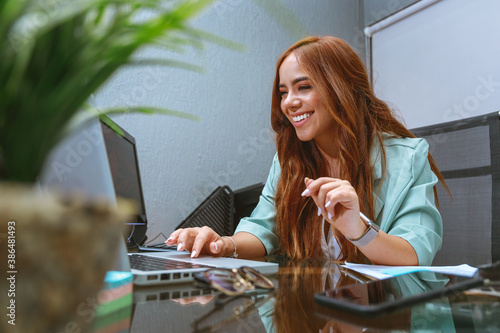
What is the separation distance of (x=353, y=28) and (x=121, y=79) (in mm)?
1482

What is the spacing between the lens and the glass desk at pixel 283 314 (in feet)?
0.98

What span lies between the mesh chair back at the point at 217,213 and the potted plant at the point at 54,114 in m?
1.26

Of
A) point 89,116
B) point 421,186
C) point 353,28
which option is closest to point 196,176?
point 421,186

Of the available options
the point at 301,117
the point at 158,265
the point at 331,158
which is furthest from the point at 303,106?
the point at 158,265

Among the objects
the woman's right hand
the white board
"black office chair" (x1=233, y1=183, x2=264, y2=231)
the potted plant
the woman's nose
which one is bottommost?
the woman's right hand

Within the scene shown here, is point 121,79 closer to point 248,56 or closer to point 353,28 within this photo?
point 248,56

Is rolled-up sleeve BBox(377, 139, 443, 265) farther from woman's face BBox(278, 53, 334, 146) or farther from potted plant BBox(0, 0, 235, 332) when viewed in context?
potted plant BBox(0, 0, 235, 332)

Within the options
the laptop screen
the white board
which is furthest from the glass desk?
the white board

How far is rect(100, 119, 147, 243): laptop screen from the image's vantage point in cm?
104

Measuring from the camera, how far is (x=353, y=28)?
2.41 metres

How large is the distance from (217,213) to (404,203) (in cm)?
75

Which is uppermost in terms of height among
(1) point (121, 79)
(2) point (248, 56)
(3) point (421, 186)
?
(2) point (248, 56)

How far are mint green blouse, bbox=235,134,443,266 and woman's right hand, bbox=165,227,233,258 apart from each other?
1.00ft

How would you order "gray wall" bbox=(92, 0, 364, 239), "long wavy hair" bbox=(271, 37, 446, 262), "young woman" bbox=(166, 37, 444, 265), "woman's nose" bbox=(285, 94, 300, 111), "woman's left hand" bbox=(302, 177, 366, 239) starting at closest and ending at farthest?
"woman's left hand" bbox=(302, 177, 366, 239), "young woman" bbox=(166, 37, 444, 265), "long wavy hair" bbox=(271, 37, 446, 262), "woman's nose" bbox=(285, 94, 300, 111), "gray wall" bbox=(92, 0, 364, 239)
